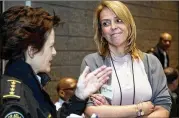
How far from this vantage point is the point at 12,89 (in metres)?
1.17

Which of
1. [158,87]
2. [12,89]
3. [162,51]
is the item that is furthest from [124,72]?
[162,51]

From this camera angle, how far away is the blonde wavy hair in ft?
5.86

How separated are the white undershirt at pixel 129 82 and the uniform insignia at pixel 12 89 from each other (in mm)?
659

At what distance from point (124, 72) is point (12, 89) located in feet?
2.58

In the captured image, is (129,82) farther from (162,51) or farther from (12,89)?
(162,51)

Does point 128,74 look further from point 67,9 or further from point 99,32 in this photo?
point 67,9

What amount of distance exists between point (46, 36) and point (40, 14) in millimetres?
101

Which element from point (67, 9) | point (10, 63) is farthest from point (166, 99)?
point (67, 9)

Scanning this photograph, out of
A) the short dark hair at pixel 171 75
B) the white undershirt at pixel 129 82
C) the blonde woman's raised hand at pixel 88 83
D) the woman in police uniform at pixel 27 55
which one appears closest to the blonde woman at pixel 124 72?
the white undershirt at pixel 129 82

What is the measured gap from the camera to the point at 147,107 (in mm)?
1749

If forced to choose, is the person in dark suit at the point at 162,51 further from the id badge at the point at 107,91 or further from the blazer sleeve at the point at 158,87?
the id badge at the point at 107,91

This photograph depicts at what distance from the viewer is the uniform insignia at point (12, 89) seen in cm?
115

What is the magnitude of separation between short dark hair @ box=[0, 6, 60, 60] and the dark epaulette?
13cm

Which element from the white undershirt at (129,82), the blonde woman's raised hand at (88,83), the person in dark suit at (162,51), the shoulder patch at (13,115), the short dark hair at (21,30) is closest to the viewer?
the shoulder patch at (13,115)
